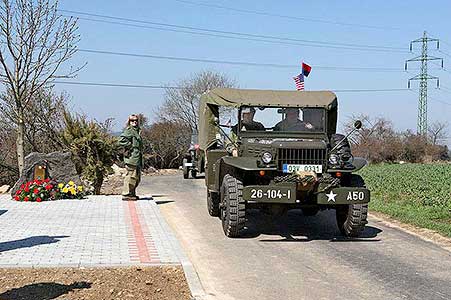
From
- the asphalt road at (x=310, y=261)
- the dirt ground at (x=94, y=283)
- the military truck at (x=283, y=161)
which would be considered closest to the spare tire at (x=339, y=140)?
the military truck at (x=283, y=161)

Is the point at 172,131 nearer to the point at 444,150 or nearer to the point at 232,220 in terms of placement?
the point at 444,150

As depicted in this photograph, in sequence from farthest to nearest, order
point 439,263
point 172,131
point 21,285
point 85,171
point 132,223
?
point 172,131 → point 85,171 → point 132,223 → point 439,263 → point 21,285

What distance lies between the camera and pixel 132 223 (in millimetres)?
11094

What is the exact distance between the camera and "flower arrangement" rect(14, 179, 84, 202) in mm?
14117

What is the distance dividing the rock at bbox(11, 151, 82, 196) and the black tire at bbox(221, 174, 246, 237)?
6.35m

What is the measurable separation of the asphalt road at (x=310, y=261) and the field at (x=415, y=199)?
0.81 metres

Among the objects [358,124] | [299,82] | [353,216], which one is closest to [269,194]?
[353,216]

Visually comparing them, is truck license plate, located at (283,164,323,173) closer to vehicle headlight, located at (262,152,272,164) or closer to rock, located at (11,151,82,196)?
vehicle headlight, located at (262,152,272,164)

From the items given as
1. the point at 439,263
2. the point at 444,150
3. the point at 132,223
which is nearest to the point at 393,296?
the point at 439,263

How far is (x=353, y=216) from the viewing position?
9.97m

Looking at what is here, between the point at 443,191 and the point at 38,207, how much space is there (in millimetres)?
10282

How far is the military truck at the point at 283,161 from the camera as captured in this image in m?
9.62

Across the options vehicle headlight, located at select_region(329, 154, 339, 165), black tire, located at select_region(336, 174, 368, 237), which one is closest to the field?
black tire, located at select_region(336, 174, 368, 237)

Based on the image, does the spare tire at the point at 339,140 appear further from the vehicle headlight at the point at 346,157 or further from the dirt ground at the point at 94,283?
the dirt ground at the point at 94,283
